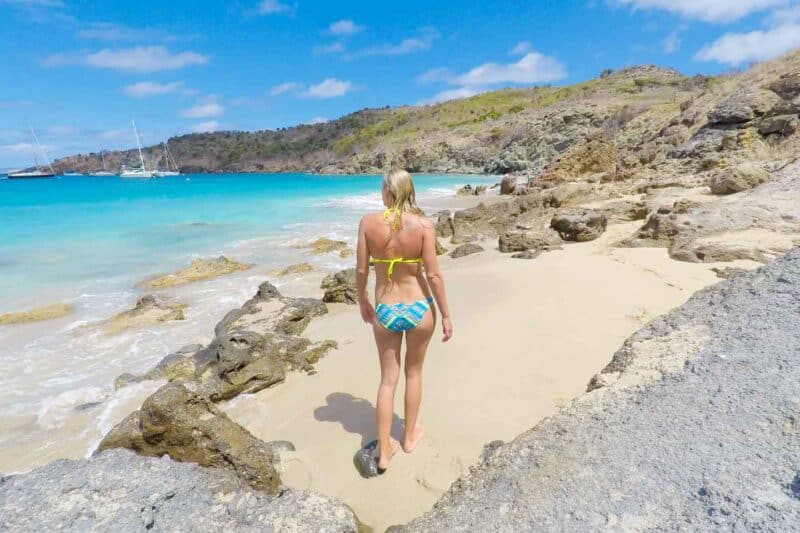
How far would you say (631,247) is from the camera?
7.68m

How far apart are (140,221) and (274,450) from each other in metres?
23.7

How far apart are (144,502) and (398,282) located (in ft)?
5.32

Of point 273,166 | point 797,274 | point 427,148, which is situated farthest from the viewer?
point 273,166

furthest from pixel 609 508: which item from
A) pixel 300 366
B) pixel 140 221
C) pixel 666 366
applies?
pixel 140 221

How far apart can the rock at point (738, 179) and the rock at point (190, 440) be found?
9.74 meters

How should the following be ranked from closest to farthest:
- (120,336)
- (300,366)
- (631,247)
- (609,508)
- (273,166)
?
(609,508), (300,366), (120,336), (631,247), (273,166)

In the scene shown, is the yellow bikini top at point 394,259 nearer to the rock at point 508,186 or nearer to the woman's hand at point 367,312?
the woman's hand at point 367,312

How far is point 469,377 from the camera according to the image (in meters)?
3.99

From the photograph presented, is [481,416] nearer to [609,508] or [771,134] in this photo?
[609,508]

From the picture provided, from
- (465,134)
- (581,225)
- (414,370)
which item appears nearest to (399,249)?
(414,370)

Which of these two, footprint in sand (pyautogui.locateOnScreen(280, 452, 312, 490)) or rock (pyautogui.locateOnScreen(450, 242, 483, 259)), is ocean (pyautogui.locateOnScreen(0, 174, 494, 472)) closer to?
footprint in sand (pyautogui.locateOnScreen(280, 452, 312, 490))

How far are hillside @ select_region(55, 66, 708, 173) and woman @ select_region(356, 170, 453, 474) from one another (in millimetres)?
11838

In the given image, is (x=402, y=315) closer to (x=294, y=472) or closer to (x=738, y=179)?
(x=294, y=472)

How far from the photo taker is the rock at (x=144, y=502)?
183 centimetres
